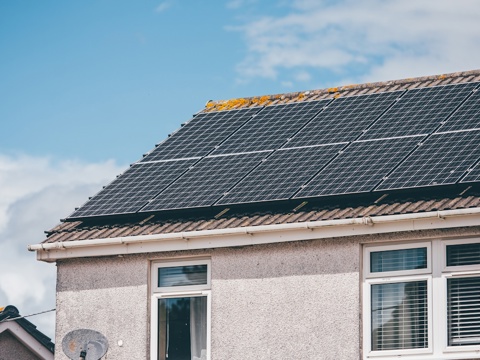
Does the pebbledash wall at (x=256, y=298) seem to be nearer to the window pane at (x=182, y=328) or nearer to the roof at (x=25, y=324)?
the window pane at (x=182, y=328)

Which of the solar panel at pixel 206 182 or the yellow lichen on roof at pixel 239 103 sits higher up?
the yellow lichen on roof at pixel 239 103

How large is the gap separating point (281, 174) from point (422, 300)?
3.62m

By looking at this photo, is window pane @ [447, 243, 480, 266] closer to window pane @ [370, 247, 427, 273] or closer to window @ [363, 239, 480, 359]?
window @ [363, 239, 480, 359]

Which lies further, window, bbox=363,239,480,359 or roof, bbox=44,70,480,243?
roof, bbox=44,70,480,243

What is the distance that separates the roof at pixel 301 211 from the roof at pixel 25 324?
3154mm

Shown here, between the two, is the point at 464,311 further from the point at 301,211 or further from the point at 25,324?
the point at 25,324

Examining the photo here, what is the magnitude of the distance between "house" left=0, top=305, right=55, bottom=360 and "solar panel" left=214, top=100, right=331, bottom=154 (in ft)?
18.3

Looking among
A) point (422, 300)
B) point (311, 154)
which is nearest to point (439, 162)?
point (422, 300)

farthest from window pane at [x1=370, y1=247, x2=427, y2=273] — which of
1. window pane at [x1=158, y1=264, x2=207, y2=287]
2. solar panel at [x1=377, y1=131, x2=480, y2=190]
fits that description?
window pane at [x1=158, y1=264, x2=207, y2=287]

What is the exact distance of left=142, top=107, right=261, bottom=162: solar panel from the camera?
25775 mm

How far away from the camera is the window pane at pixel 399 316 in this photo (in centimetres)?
2150

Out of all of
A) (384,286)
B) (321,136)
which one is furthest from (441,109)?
(384,286)

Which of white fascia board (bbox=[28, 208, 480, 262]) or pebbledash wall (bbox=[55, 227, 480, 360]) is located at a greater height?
white fascia board (bbox=[28, 208, 480, 262])

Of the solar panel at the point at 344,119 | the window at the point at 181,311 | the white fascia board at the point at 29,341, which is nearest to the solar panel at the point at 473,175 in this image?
the solar panel at the point at 344,119
